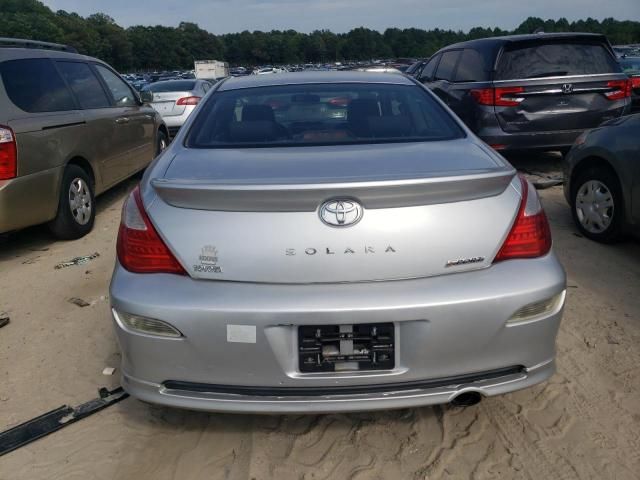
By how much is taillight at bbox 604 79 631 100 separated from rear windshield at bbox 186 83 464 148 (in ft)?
15.1

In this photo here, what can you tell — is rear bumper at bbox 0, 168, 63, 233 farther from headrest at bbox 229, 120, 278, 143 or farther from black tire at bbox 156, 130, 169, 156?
black tire at bbox 156, 130, 169, 156

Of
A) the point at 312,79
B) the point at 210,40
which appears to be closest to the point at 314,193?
the point at 312,79

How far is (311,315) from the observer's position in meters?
2.03

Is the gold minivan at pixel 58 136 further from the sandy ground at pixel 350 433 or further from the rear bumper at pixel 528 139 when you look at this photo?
the rear bumper at pixel 528 139

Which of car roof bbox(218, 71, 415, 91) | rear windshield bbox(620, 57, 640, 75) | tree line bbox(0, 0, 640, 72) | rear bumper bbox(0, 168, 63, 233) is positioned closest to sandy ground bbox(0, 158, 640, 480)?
rear bumper bbox(0, 168, 63, 233)

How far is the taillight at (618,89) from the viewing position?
22.8 feet

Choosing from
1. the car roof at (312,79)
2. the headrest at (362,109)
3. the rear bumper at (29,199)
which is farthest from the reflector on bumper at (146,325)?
the rear bumper at (29,199)

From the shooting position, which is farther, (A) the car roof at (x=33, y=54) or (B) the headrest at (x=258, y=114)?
(A) the car roof at (x=33, y=54)

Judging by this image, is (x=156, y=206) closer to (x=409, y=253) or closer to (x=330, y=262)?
(x=330, y=262)

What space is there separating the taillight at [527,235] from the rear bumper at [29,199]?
3.87 metres

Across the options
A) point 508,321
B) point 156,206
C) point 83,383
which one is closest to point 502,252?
point 508,321

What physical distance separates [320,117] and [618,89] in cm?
532

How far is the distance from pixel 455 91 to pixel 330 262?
6.35 m

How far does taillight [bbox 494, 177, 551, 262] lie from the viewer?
86.4 inches
